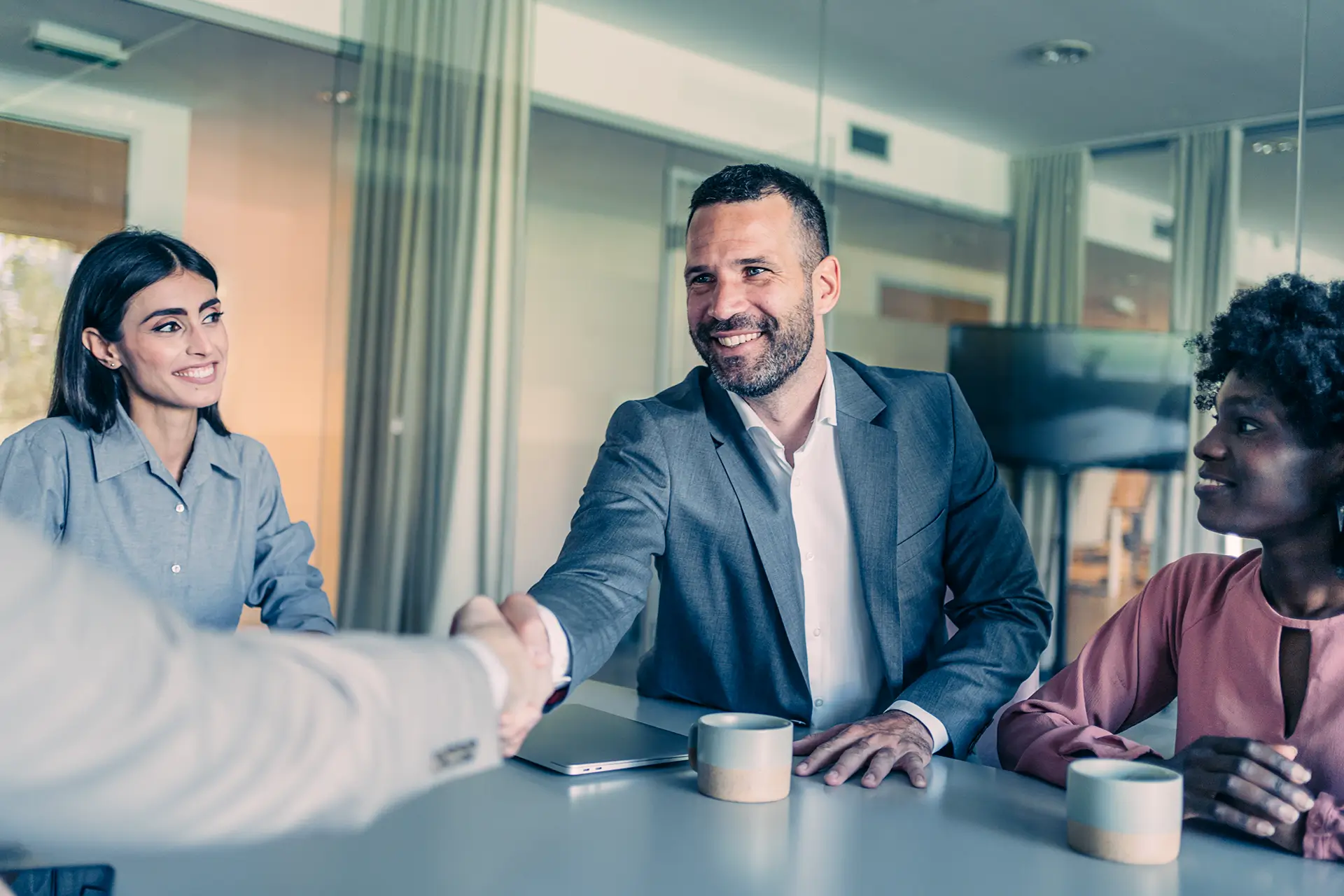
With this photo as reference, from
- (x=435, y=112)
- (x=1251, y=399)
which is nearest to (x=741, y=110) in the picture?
(x=435, y=112)

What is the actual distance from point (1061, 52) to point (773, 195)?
7.90ft

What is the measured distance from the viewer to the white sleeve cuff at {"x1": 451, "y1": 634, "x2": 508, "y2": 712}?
0.76 m

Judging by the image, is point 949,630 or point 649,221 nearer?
point 949,630

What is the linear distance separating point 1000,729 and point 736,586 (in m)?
0.51

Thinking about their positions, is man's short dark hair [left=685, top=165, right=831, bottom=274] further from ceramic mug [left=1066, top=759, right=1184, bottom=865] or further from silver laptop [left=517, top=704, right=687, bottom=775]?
ceramic mug [left=1066, top=759, right=1184, bottom=865]

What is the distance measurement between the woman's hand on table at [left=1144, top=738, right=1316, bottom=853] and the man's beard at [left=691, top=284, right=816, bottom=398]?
0.95 meters

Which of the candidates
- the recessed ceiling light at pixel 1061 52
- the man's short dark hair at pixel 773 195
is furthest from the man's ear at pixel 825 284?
the recessed ceiling light at pixel 1061 52

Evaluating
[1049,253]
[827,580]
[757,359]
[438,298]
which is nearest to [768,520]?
[827,580]

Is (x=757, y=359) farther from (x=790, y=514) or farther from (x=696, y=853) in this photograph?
(x=696, y=853)

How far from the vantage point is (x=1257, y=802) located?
3.51 feet

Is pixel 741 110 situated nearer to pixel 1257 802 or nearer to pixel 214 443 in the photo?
pixel 214 443

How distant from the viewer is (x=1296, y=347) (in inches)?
55.2

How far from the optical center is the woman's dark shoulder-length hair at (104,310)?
Answer: 2225 millimetres

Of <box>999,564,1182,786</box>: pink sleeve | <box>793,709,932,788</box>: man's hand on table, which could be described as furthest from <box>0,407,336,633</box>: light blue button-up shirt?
<box>999,564,1182,786</box>: pink sleeve
